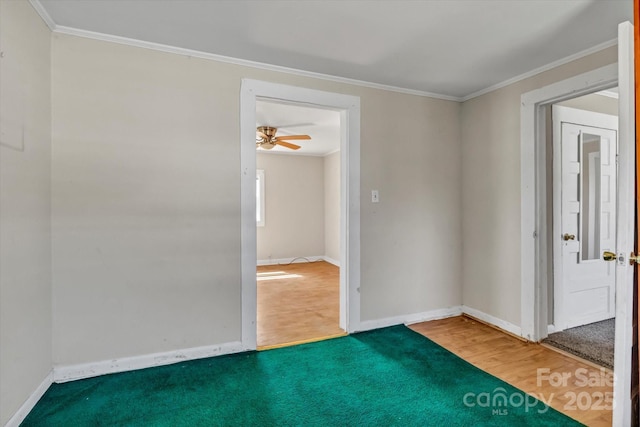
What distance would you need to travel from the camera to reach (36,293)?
1.87 m

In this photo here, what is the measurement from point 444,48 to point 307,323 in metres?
2.66

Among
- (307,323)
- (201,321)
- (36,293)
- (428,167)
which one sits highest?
(428,167)

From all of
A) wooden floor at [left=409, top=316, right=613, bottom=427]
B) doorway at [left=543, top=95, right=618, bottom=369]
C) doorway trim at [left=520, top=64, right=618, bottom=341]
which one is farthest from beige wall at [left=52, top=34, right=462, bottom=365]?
doorway at [left=543, top=95, right=618, bottom=369]

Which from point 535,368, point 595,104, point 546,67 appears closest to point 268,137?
point 546,67

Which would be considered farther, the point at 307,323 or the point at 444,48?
the point at 307,323

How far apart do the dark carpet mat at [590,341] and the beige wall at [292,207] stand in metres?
4.80

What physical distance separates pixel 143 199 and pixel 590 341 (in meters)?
3.79

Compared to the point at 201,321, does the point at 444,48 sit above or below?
above

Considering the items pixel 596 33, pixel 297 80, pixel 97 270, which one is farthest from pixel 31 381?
pixel 596 33

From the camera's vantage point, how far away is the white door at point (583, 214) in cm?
291

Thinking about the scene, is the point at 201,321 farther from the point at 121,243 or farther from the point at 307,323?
the point at 307,323

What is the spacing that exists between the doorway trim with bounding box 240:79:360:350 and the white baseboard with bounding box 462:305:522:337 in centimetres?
129

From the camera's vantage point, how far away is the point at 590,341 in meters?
2.73

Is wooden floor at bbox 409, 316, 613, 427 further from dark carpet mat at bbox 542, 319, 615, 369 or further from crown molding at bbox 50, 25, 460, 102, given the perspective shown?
crown molding at bbox 50, 25, 460, 102
